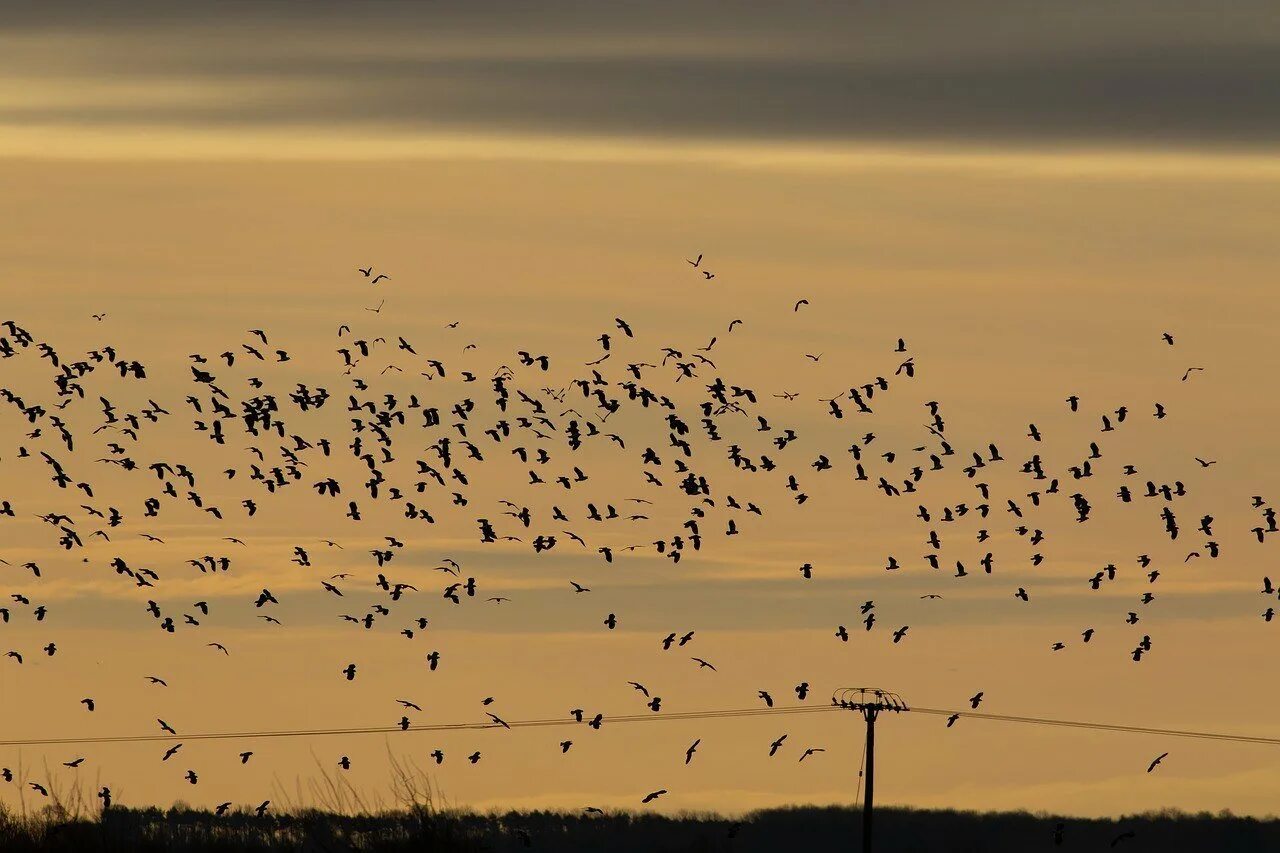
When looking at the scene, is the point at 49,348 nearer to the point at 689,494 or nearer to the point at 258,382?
the point at 258,382

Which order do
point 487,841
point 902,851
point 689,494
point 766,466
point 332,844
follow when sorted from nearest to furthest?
1. point 689,494
2. point 766,466
3. point 332,844
4. point 487,841
5. point 902,851

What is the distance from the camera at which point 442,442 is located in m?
64.2

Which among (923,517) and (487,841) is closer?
(923,517)

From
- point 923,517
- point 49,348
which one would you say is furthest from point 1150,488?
point 49,348

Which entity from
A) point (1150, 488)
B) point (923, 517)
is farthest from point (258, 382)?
point (1150, 488)

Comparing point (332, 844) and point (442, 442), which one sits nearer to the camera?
point (442, 442)

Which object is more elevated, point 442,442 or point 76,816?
point 442,442

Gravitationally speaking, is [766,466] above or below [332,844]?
above

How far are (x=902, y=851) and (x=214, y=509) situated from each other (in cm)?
4654

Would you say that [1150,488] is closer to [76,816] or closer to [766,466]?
[766,466]

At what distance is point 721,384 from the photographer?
60.9 metres

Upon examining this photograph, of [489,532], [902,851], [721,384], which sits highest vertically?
[721,384]

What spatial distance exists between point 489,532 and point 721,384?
7.57m

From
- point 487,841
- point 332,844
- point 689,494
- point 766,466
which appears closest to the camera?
point 689,494
